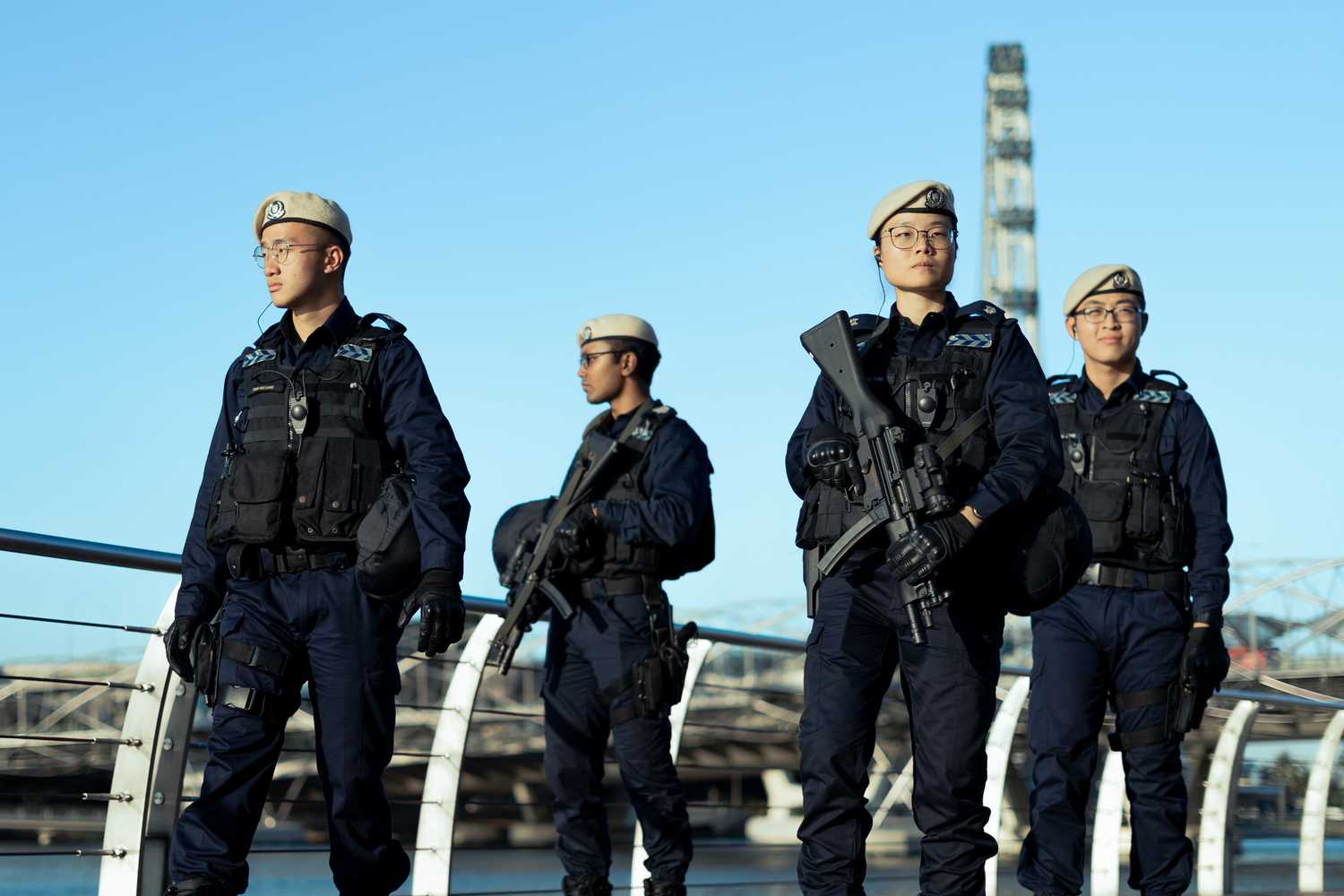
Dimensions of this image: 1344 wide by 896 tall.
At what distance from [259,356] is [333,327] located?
0.22 metres

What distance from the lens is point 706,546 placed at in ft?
21.7

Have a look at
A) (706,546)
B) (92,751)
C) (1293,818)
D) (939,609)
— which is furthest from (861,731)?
(1293,818)

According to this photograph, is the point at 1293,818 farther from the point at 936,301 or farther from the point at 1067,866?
the point at 936,301

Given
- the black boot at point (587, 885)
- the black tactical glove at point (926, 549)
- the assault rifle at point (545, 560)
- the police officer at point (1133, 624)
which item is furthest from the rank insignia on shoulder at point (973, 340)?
the black boot at point (587, 885)

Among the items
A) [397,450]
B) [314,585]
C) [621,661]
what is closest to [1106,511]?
[621,661]

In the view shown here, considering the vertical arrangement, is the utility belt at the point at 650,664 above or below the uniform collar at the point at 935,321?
below

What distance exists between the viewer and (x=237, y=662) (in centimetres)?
437

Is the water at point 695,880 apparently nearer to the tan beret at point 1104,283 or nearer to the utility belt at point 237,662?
the utility belt at point 237,662

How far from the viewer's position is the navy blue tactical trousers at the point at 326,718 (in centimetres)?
429

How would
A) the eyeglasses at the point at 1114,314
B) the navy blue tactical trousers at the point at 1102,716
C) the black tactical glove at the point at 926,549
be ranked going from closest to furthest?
the black tactical glove at the point at 926,549 < the navy blue tactical trousers at the point at 1102,716 < the eyeglasses at the point at 1114,314

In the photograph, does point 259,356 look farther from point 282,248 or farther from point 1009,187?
point 1009,187

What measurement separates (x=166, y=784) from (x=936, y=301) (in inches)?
105

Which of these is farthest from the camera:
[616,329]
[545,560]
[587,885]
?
[616,329]

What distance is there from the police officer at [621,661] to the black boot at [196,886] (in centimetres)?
226
